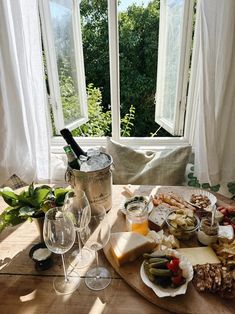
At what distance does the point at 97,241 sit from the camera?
2.85 feet

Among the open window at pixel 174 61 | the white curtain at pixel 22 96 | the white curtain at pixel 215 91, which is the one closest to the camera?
the white curtain at pixel 215 91

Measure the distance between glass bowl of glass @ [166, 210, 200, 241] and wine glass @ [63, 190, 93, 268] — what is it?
31 centimetres

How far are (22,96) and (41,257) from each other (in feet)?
3.51

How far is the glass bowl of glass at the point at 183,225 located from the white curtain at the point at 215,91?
2.33 feet

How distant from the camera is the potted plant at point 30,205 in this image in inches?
33.3

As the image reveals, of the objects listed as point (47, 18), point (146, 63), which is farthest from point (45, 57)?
point (146, 63)

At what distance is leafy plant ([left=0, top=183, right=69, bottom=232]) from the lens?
844mm

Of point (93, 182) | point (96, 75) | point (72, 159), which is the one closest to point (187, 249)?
point (93, 182)

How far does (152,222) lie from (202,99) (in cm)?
85

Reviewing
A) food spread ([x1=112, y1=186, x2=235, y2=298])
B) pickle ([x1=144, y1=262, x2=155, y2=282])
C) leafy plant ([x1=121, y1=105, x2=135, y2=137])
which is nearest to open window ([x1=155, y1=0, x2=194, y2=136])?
leafy plant ([x1=121, y1=105, x2=135, y2=137])

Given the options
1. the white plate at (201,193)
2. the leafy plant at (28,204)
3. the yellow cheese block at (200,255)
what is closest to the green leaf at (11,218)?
the leafy plant at (28,204)

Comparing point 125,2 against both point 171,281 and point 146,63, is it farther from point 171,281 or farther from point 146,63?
point 171,281

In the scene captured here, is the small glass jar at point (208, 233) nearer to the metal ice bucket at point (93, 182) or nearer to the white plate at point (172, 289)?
the white plate at point (172, 289)

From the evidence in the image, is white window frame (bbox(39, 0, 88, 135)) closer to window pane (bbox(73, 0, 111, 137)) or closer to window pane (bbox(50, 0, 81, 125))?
window pane (bbox(50, 0, 81, 125))
